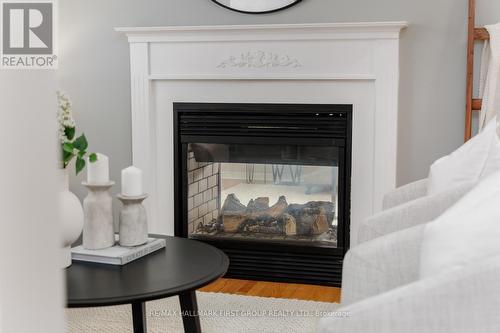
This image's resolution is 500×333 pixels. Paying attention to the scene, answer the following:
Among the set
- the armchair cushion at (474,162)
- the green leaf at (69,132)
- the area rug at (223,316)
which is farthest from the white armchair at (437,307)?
the area rug at (223,316)

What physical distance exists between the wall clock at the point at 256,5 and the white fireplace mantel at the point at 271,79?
0.14 metres

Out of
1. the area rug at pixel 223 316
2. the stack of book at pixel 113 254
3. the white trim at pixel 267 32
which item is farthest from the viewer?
the white trim at pixel 267 32

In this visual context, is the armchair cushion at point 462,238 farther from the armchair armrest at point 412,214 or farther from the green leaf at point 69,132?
the green leaf at point 69,132

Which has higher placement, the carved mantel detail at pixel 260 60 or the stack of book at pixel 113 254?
the carved mantel detail at pixel 260 60

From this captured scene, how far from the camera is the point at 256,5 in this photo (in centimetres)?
366

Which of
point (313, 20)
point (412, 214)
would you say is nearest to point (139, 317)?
point (412, 214)

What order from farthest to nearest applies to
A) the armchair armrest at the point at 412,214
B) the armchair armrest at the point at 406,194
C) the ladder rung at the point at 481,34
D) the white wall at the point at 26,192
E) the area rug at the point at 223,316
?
the ladder rung at the point at 481,34
the area rug at the point at 223,316
the armchair armrest at the point at 406,194
the armchair armrest at the point at 412,214
the white wall at the point at 26,192

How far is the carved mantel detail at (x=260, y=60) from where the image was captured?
3.58 metres

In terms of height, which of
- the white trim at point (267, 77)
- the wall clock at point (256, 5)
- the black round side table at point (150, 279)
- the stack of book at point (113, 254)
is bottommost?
the black round side table at point (150, 279)

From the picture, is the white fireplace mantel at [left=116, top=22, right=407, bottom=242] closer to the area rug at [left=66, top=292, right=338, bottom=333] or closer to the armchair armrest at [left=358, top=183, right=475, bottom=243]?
the area rug at [left=66, top=292, right=338, bottom=333]

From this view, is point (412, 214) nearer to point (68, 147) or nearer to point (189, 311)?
point (189, 311)

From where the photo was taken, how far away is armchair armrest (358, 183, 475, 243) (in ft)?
6.77

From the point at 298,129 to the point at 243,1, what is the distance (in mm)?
769

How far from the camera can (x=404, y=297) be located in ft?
4.33
